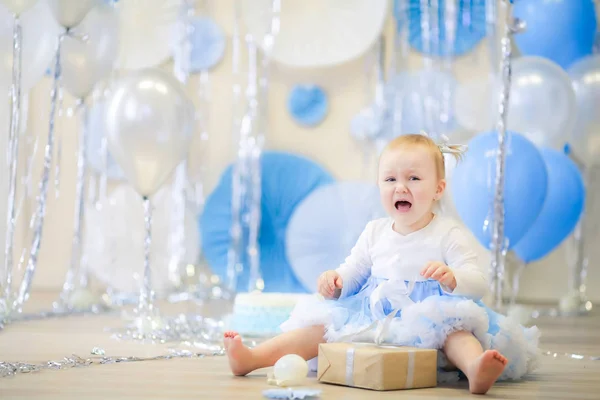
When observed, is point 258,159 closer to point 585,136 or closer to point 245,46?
point 245,46

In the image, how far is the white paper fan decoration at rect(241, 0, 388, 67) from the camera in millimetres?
4152

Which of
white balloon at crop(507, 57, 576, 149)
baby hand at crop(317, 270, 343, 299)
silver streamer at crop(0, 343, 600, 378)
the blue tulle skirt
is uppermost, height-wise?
white balloon at crop(507, 57, 576, 149)

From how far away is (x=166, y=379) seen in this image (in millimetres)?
1892

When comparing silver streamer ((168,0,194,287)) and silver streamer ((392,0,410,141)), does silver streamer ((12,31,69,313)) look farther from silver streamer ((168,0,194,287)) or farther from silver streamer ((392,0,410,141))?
A: silver streamer ((392,0,410,141))

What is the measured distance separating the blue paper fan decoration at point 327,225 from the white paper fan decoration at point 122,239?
66 cm

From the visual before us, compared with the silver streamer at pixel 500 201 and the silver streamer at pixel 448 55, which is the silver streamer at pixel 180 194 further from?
the silver streamer at pixel 500 201

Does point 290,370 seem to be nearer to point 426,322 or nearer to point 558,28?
point 426,322

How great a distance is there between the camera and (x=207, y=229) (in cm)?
459

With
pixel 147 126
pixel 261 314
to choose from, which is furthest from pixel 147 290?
pixel 147 126

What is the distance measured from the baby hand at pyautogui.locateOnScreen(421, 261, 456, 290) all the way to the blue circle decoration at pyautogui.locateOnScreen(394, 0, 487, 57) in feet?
8.69

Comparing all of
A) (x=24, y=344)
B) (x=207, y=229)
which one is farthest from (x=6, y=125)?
(x=207, y=229)

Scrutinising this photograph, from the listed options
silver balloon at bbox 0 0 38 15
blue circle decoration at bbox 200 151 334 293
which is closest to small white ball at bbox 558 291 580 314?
blue circle decoration at bbox 200 151 334 293

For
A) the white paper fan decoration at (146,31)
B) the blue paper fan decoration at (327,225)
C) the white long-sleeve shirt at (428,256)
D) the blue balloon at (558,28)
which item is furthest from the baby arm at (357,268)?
the white paper fan decoration at (146,31)

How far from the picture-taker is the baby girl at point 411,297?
73.2 inches
